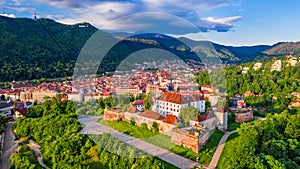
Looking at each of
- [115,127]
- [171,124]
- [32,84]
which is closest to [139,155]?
[171,124]

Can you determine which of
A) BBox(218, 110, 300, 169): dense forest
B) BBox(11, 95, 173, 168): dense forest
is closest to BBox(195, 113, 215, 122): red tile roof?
BBox(218, 110, 300, 169): dense forest

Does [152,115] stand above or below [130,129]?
above

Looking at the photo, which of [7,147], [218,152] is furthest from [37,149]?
[218,152]

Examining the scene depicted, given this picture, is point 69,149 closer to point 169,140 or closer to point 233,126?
point 169,140

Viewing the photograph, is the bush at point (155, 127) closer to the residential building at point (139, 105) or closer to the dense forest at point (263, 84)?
the residential building at point (139, 105)

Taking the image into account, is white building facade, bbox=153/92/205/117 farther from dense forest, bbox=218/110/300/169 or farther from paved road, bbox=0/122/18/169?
paved road, bbox=0/122/18/169

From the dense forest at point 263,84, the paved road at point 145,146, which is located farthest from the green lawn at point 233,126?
the dense forest at point 263,84
